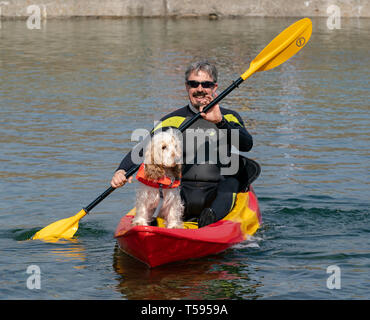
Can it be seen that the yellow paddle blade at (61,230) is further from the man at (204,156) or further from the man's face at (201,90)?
the man's face at (201,90)

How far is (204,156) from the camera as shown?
7293mm

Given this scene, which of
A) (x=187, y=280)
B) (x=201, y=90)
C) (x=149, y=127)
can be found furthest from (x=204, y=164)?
(x=149, y=127)

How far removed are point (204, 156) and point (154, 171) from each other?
3.38 ft

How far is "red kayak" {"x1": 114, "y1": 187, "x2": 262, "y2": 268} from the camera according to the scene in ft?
21.1

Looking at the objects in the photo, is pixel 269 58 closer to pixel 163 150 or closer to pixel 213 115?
pixel 213 115

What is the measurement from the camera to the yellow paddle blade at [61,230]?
7840 mm

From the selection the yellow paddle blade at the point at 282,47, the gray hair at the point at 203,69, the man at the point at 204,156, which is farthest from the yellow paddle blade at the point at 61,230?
the yellow paddle blade at the point at 282,47

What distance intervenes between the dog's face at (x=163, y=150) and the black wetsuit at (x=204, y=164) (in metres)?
0.88

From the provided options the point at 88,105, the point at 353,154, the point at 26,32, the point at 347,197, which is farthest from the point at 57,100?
the point at 26,32

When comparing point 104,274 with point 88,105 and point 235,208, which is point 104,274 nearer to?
point 235,208

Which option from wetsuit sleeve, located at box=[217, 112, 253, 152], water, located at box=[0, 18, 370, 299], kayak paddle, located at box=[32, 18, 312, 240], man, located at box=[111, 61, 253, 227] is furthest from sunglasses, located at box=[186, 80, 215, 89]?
water, located at box=[0, 18, 370, 299]

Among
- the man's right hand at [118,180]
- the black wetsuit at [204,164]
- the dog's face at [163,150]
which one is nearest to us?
the dog's face at [163,150]

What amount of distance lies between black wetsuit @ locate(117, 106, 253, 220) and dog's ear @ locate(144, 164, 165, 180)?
31.9 inches
